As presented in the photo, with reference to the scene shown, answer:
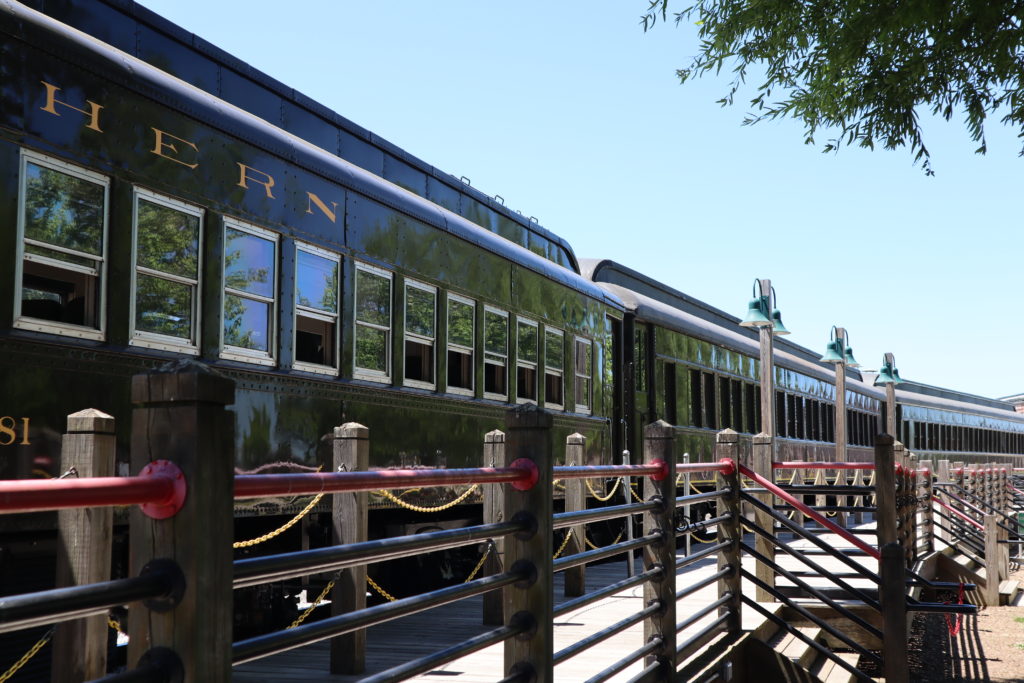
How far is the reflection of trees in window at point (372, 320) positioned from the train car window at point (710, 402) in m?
11.6

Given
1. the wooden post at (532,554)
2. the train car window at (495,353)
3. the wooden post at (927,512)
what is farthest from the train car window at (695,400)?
the wooden post at (532,554)

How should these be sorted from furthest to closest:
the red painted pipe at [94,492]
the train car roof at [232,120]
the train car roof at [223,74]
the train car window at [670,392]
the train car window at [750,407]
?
the train car window at [750,407], the train car window at [670,392], the train car roof at [223,74], the train car roof at [232,120], the red painted pipe at [94,492]

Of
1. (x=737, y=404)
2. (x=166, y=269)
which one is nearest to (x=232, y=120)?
(x=166, y=269)

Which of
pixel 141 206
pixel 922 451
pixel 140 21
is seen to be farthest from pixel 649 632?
pixel 922 451

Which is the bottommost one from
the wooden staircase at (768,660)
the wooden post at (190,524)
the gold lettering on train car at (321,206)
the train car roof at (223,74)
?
the wooden staircase at (768,660)

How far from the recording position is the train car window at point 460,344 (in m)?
9.76

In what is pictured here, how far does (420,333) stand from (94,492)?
713cm

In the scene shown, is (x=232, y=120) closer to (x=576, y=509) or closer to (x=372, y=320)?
(x=372, y=320)

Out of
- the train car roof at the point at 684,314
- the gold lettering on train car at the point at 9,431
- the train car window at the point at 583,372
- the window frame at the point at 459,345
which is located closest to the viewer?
the gold lettering on train car at the point at 9,431

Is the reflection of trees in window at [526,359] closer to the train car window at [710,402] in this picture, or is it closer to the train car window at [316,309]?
the train car window at [316,309]

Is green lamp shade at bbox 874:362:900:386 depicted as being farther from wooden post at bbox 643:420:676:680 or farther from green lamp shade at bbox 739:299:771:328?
wooden post at bbox 643:420:676:680

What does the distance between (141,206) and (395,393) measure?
2.97 metres

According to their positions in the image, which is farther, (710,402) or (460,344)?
(710,402)

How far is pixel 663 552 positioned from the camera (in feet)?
20.0
